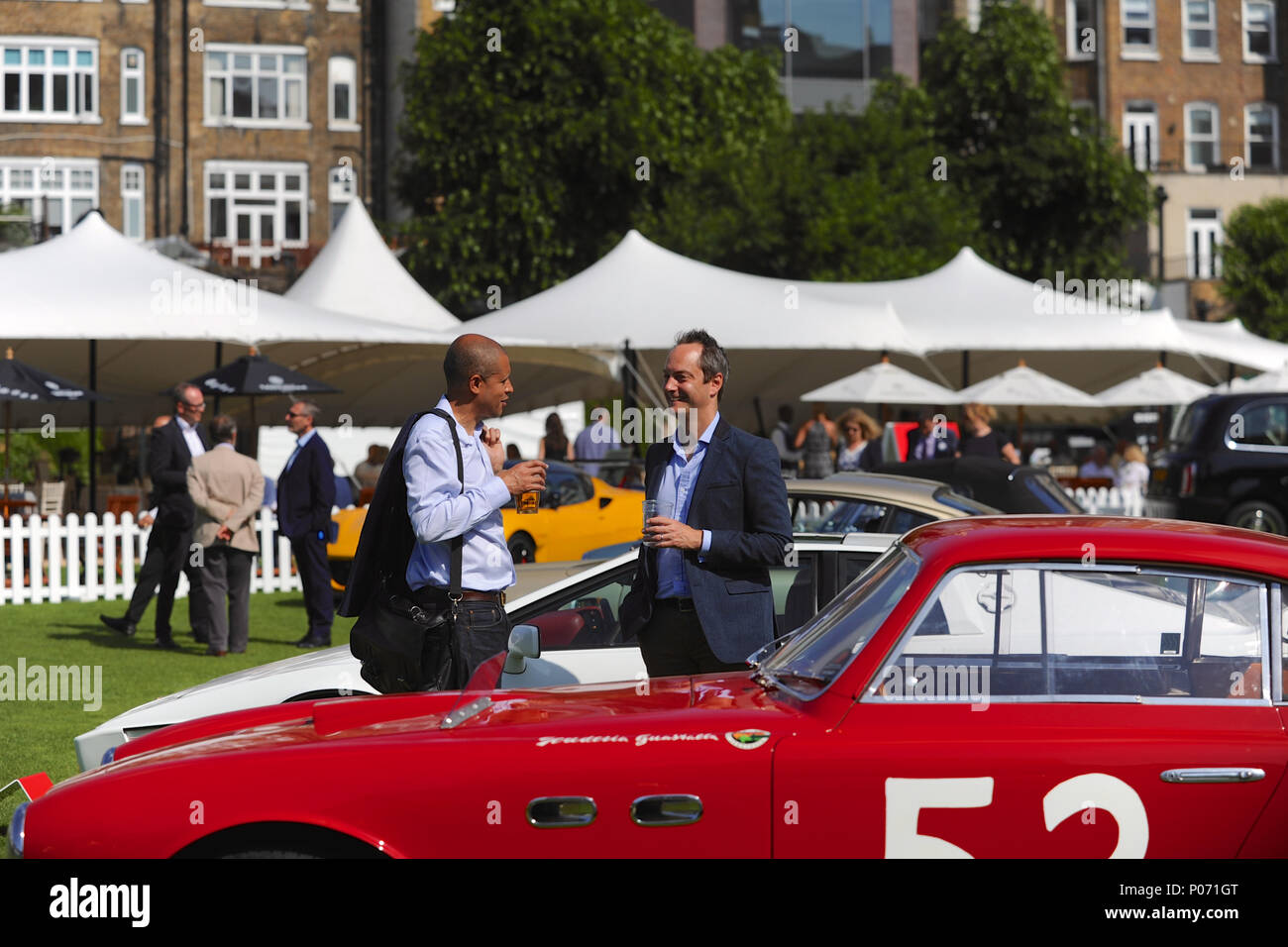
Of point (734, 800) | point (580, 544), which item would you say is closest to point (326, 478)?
point (580, 544)

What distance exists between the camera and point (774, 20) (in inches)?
1850

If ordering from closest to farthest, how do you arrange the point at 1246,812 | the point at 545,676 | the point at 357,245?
the point at 1246,812, the point at 545,676, the point at 357,245

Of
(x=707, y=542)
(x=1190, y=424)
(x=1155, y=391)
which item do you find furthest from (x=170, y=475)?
(x=1155, y=391)

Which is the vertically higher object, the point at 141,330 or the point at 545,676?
the point at 141,330

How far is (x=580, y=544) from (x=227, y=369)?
4.44 meters

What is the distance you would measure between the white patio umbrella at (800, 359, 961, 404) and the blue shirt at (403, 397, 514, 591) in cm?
1624

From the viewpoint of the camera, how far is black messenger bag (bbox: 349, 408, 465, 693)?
5.21 meters

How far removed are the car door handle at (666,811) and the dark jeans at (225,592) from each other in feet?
29.8

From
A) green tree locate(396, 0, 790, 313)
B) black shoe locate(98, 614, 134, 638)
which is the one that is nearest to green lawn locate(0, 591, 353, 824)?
black shoe locate(98, 614, 134, 638)

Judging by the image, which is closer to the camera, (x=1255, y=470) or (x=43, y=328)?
(x=43, y=328)

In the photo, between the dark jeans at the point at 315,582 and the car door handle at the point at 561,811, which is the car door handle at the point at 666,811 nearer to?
the car door handle at the point at 561,811

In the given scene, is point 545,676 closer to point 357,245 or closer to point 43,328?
point 43,328

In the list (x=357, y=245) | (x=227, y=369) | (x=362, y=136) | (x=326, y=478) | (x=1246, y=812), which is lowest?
(x=1246, y=812)

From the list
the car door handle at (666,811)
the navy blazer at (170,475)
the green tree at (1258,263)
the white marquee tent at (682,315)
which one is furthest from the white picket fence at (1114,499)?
the green tree at (1258,263)
